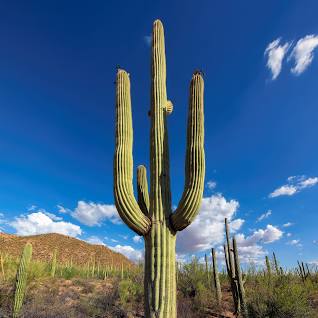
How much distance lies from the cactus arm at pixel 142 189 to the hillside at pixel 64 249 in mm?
30490

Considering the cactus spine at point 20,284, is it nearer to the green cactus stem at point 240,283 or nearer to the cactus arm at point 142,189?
the green cactus stem at point 240,283

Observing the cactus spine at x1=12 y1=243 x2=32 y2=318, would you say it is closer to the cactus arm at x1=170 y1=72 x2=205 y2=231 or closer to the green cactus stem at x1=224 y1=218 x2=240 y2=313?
the green cactus stem at x1=224 y1=218 x2=240 y2=313

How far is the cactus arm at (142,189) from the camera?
5913 mm

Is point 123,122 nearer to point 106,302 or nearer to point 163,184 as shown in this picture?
point 163,184

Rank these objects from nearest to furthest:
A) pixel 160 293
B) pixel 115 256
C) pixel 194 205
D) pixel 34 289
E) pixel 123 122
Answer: pixel 160 293 → pixel 194 205 → pixel 123 122 → pixel 34 289 → pixel 115 256

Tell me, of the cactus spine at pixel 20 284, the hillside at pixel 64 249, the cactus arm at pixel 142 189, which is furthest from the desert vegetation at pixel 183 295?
the hillside at pixel 64 249

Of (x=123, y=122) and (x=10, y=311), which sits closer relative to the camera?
(x=123, y=122)

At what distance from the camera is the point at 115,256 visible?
4006 centimetres

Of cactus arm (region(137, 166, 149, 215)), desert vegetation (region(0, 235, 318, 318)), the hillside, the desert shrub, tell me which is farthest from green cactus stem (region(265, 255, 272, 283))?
the hillside

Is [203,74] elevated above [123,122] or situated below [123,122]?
above

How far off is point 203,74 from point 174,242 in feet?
9.45

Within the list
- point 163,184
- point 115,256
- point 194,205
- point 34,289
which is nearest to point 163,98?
point 163,184

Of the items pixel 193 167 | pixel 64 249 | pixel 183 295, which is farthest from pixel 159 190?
pixel 64 249

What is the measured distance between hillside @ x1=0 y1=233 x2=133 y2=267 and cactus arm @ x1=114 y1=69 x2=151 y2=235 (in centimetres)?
3131
